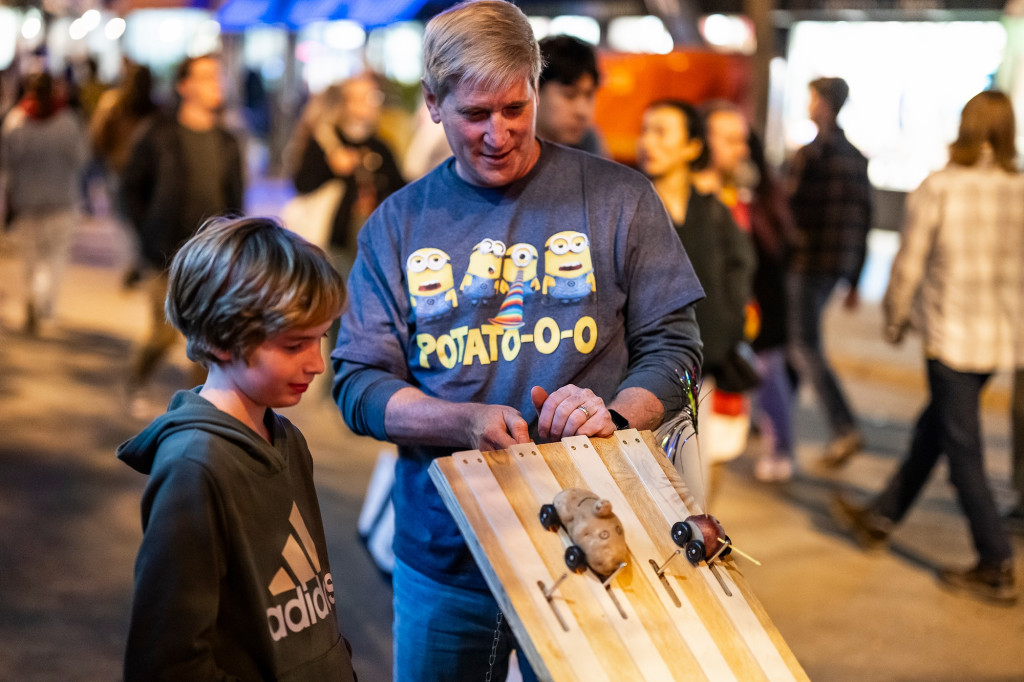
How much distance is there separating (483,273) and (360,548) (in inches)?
121

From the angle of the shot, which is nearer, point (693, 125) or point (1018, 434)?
point (693, 125)

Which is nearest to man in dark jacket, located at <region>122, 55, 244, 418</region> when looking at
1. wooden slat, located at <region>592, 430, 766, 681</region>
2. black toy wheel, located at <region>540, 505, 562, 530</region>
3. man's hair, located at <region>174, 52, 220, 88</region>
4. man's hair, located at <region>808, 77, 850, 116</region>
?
man's hair, located at <region>174, 52, 220, 88</region>

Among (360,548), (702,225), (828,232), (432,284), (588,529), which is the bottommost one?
(360,548)

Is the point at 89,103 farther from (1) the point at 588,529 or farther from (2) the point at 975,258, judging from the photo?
(1) the point at 588,529

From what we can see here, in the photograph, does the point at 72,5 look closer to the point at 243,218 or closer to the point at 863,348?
the point at 863,348

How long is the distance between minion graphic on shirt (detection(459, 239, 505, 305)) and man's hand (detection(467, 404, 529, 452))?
0.96 ft

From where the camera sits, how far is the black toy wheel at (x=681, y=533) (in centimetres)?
174

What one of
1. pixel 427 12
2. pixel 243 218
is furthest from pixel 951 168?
pixel 427 12

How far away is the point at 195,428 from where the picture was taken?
1661 millimetres

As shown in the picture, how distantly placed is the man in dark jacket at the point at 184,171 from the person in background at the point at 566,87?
10.8ft

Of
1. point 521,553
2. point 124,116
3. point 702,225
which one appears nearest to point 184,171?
point 124,116

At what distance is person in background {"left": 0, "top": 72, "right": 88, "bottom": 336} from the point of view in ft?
27.9

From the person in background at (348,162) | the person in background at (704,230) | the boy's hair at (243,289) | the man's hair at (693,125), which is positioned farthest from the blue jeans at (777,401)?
the boy's hair at (243,289)

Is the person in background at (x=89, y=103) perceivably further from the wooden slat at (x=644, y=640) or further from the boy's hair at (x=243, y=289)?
the wooden slat at (x=644, y=640)
